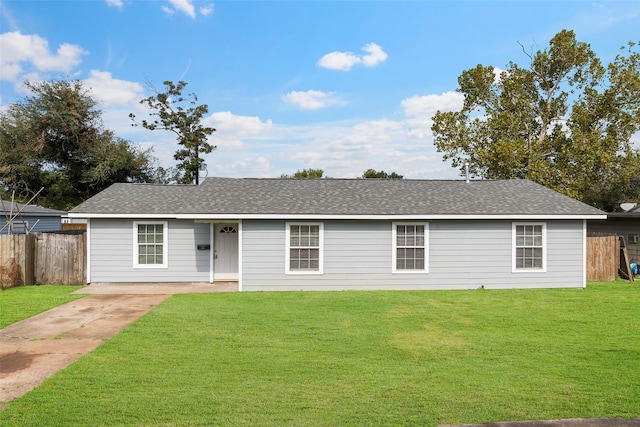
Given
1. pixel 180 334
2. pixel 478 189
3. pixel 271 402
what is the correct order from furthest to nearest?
pixel 478 189
pixel 180 334
pixel 271 402

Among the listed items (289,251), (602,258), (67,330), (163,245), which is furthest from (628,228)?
(67,330)

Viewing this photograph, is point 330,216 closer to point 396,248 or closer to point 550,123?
point 396,248

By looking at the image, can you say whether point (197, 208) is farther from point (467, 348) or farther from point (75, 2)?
point (467, 348)

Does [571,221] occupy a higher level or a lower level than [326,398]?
higher

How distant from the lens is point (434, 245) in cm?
1327

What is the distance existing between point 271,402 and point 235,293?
7.72 metres

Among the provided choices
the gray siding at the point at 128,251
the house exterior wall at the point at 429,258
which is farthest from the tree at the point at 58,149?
the house exterior wall at the point at 429,258

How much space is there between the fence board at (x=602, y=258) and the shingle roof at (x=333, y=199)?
5.49ft

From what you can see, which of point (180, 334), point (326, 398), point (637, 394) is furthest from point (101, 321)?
point (637, 394)

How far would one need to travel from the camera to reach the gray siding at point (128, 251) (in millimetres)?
13398

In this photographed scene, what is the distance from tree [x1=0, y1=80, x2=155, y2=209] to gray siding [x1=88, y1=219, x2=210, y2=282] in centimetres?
2124

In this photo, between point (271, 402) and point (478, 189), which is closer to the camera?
point (271, 402)

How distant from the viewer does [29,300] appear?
10922 millimetres

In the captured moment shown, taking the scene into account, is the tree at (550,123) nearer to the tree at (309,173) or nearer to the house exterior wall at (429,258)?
the house exterior wall at (429,258)
